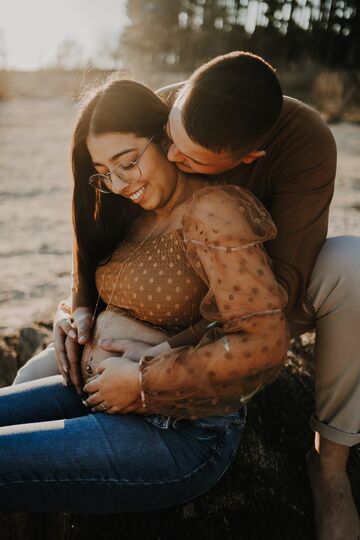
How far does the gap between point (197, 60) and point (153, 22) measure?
12.5 ft

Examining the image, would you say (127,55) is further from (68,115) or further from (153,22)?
(68,115)

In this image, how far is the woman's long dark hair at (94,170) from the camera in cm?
186

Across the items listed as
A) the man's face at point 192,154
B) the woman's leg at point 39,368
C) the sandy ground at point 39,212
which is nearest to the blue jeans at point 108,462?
the woman's leg at point 39,368

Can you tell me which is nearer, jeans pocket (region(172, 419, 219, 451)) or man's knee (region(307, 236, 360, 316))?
jeans pocket (region(172, 419, 219, 451))

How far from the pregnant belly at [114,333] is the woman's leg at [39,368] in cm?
31

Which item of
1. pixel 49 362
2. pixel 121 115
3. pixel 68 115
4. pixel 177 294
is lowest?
pixel 68 115

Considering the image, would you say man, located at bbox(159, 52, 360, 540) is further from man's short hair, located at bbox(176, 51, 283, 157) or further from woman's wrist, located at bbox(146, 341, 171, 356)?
woman's wrist, located at bbox(146, 341, 171, 356)

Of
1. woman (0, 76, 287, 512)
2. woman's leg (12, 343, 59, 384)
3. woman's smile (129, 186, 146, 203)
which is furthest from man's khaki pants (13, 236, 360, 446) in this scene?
woman's leg (12, 343, 59, 384)

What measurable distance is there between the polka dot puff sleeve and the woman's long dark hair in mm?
459

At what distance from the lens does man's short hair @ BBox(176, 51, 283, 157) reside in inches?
57.6

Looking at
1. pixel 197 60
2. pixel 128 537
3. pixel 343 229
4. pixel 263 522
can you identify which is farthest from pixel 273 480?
pixel 197 60

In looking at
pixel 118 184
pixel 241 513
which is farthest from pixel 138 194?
pixel 241 513

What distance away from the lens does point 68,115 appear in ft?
44.4

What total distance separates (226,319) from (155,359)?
274mm
